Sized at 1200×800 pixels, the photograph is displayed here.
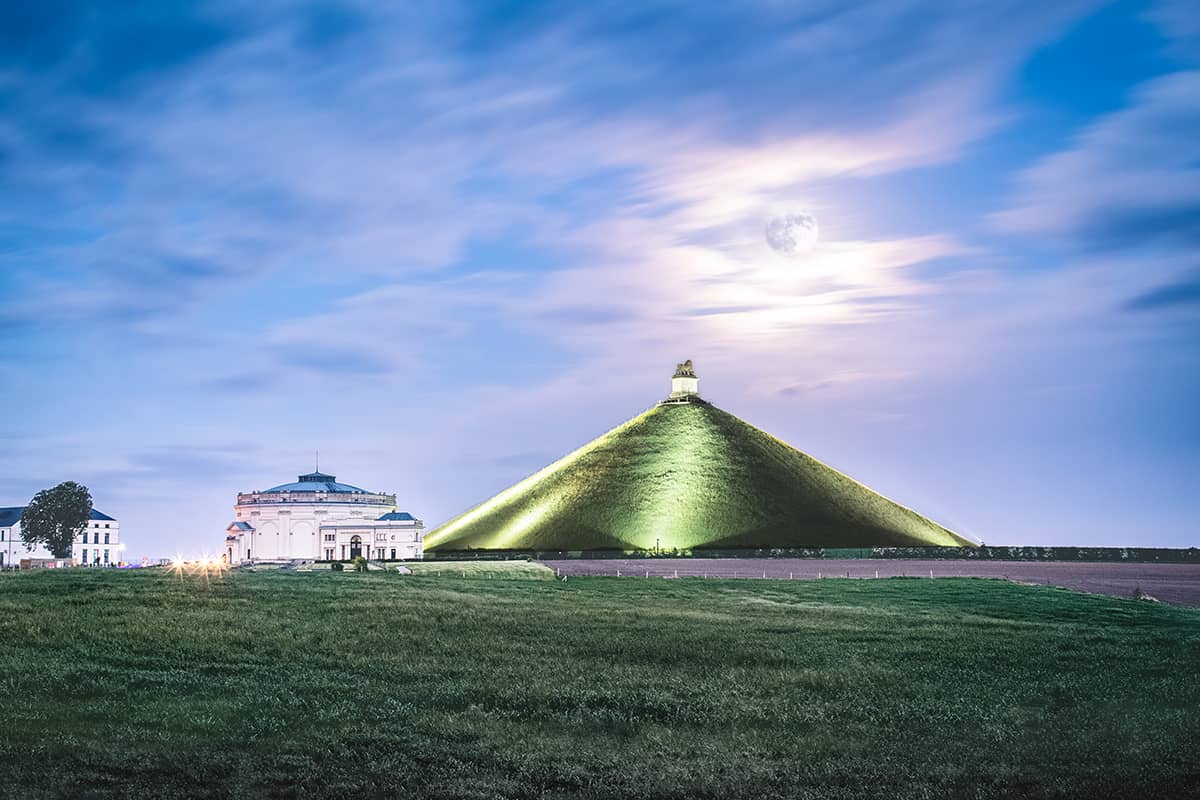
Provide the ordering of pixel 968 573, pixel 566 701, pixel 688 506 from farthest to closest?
pixel 688 506 < pixel 968 573 < pixel 566 701

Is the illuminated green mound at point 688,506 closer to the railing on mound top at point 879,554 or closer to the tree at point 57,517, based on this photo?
the railing on mound top at point 879,554

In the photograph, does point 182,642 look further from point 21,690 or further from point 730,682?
point 730,682

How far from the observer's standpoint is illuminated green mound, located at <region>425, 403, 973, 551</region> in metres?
156

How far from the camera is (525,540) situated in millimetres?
156875

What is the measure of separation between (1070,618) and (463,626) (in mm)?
26849

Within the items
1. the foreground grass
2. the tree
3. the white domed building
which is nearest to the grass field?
the foreground grass

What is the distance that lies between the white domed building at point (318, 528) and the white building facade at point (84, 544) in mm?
18278

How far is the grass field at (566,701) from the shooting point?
1903 centimetres

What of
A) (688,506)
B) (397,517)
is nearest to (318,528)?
(397,517)

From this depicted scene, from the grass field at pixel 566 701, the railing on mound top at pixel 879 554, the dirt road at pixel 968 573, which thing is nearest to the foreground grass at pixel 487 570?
the dirt road at pixel 968 573

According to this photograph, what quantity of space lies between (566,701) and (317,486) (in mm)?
129113

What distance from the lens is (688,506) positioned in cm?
16638

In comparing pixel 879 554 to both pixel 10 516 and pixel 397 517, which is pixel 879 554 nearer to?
pixel 397 517

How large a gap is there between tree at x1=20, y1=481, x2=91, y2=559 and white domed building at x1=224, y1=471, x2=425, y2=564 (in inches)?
704
